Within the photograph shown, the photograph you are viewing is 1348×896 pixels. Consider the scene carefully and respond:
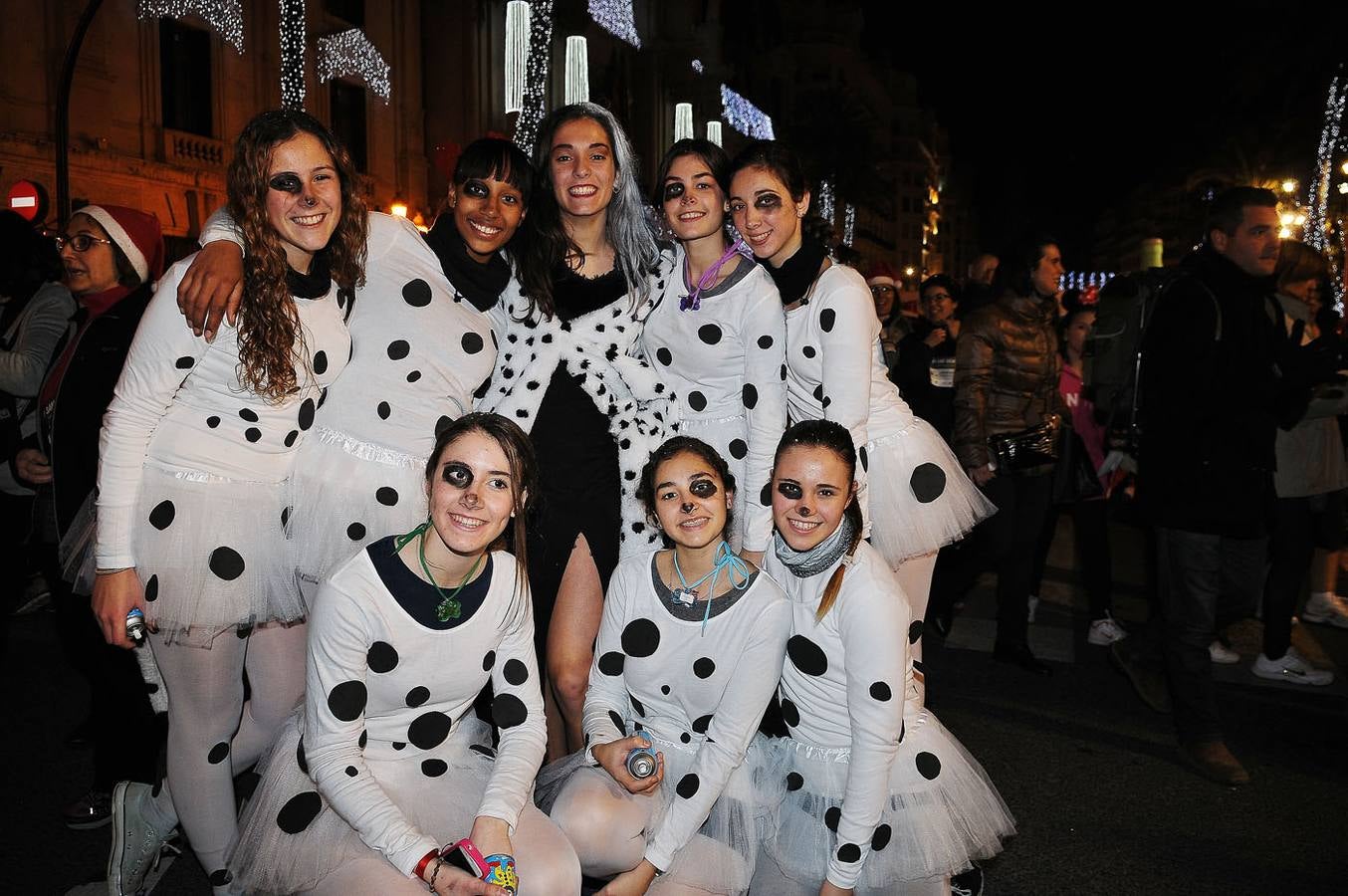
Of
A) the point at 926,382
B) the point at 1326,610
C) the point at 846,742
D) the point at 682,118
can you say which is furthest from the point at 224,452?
the point at 682,118

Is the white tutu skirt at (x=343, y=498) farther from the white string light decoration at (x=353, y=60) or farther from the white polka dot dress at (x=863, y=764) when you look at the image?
the white string light decoration at (x=353, y=60)

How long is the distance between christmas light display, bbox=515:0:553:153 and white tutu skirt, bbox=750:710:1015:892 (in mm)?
19073

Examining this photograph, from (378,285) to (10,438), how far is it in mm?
2840

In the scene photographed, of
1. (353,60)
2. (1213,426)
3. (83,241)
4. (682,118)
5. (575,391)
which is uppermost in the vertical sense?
(682,118)

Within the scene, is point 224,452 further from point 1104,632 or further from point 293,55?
point 293,55

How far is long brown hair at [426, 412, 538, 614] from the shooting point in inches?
105

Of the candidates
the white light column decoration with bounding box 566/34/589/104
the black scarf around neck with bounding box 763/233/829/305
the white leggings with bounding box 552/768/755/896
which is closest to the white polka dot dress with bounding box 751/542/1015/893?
the white leggings with bounding box 552/768/755/896

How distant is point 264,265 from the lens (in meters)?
2.68

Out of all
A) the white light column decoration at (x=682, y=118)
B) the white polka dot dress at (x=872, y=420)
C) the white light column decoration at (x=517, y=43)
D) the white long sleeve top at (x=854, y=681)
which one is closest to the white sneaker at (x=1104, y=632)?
the white polka dot dress at (x=872, y=420)

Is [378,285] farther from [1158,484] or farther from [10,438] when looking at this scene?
[1158,484]

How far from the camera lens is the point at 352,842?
97.2 inches

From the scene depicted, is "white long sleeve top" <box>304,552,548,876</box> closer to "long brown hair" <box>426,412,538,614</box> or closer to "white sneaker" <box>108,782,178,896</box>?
"long brown hair" <box>426,412,538,614</box>

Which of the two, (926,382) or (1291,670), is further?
(926,382)

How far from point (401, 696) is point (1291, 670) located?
5.13 meters
